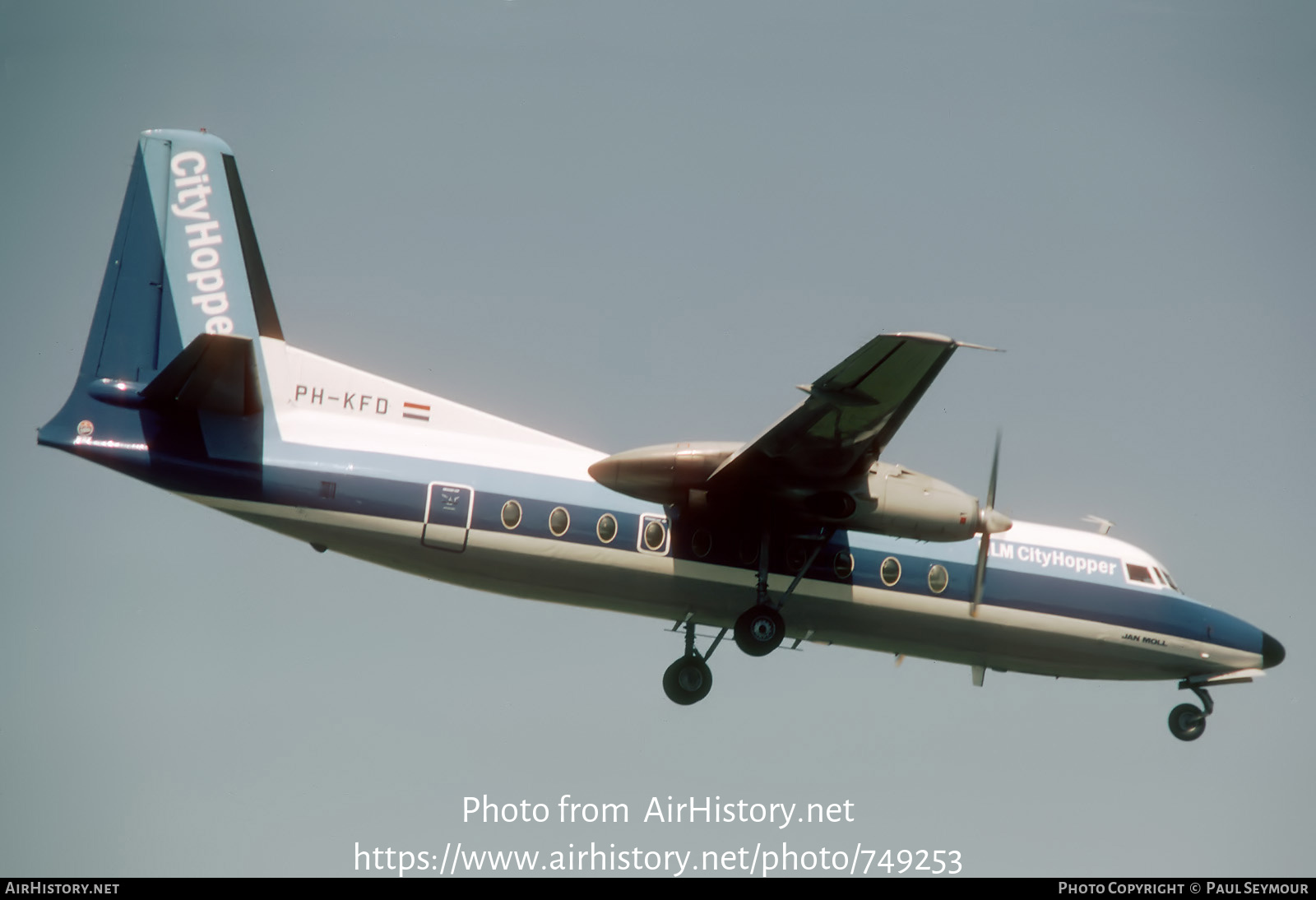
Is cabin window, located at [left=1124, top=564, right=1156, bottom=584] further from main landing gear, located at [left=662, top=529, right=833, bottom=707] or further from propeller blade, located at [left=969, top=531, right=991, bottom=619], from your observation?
main landing gear, located at [left=662, top=529, right=833, bottom=707]

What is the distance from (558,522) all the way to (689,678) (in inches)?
143

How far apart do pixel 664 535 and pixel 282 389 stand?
6209mm

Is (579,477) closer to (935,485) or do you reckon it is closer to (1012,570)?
(935,485)

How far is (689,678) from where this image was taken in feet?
72.5

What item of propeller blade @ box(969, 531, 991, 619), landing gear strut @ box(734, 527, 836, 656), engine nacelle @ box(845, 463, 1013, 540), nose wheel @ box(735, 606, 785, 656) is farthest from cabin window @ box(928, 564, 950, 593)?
nose wheel @ box(735, 606, 785, 656)

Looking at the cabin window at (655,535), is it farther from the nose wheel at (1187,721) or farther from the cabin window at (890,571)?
the nose wheel at (1187,721)

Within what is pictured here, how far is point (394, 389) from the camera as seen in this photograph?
21.5 metres

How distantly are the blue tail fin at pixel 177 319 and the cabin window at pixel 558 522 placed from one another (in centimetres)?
426

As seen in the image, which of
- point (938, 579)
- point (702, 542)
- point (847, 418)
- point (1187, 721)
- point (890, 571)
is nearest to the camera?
point (847, 418)

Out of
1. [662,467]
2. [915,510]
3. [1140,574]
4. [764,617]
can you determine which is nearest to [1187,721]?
[1140,574]

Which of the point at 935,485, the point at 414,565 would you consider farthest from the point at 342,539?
the point at 935,485

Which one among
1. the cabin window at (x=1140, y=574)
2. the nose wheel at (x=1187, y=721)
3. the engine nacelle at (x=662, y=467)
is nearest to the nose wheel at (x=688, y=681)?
the engine nacelle at (x=662, y=467)

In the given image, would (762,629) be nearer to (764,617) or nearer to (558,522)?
(764,617)
